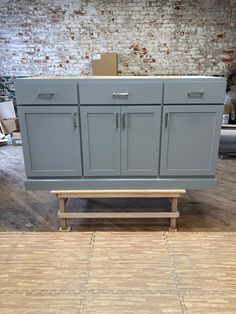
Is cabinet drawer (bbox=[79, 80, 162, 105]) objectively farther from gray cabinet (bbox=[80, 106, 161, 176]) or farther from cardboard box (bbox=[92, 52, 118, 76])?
cardboard box (bbox=[92, 52, 118, 76])

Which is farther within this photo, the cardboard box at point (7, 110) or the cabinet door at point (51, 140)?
the cardboard box at point (7, 110)

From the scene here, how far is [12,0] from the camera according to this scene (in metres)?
4.58

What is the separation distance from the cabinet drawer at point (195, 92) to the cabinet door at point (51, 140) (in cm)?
70

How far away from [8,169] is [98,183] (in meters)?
2.04

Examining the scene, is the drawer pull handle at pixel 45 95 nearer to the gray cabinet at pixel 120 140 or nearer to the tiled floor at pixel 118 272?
the gray cabinet at pixel 120 140

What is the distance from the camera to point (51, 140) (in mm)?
1953

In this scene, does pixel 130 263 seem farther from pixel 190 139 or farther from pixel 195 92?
pixel 195 92

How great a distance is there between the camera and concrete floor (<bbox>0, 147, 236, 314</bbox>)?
54.7 inches

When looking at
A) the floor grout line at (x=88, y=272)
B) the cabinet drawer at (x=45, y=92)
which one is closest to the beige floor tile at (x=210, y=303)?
the floor grout line at (x=88, y=272)

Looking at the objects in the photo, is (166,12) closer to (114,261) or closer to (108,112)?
(108,112)

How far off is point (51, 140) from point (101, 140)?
38cm

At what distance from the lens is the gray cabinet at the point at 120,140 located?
1.88 meters

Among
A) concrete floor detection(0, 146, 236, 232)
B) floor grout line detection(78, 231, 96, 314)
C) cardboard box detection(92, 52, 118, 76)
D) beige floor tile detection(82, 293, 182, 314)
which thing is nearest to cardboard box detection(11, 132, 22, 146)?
concrete floor detection(0, 146, 236, 232)

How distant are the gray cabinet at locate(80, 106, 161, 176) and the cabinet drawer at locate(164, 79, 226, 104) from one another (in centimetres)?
14
